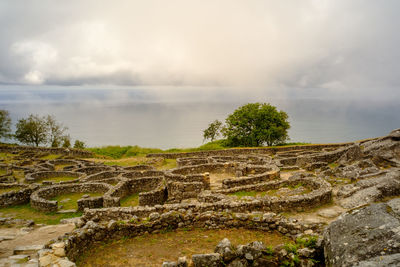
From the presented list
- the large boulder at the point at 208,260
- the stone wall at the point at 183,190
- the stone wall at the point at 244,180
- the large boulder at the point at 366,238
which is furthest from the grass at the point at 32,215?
the large boulder at the point at 366,238

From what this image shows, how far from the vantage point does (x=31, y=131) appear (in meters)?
76.8

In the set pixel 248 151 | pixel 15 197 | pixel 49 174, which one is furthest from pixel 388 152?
pixel 49 174

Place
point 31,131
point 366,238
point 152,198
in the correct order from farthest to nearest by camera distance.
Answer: point 31,131 < point 152,198 < point 366,238

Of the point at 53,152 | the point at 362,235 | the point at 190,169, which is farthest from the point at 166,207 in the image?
the point at 53,152

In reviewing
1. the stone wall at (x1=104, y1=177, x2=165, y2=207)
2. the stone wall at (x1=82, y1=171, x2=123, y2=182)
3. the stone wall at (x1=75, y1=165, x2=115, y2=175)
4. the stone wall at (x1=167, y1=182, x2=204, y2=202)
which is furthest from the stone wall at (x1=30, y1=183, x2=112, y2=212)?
the stone wall at (x1=75, y1=165, x2=115, y2=175)

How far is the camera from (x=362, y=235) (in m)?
5.53

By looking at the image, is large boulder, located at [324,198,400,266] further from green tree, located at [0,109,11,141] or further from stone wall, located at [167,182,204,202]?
green tree, located at [0,109,11,141]

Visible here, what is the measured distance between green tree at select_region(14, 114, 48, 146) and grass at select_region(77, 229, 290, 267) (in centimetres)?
8152

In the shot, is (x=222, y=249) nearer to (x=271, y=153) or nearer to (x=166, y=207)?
(x=166, y=207)

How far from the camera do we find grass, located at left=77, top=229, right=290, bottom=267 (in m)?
8.66

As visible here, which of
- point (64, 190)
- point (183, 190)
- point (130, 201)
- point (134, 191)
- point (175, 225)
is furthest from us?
point (64, 190)

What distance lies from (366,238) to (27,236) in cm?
1416

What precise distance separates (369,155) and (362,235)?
73.5ft

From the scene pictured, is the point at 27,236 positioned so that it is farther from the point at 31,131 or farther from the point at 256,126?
the point at 31,131
